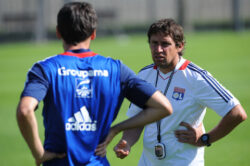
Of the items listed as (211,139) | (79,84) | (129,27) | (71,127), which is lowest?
(129,27)

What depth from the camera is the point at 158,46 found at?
4.43 metres

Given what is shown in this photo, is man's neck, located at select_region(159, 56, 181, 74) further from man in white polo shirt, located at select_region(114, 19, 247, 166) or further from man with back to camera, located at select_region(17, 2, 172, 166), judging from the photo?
man with back to camera, located at select_region(17, 2, 172, 166)

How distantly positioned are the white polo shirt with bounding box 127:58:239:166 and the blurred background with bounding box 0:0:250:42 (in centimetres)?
3146

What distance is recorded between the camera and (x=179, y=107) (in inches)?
170

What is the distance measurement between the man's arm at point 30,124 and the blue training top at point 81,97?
0.10 meters

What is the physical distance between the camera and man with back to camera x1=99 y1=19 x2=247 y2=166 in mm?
4188

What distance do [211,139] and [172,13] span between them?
40380 mm

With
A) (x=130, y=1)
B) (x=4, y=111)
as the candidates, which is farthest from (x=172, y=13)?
(x=4, y=111)

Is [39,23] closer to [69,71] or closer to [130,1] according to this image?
[130,1]

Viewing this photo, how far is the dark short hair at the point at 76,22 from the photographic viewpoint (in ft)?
10.5

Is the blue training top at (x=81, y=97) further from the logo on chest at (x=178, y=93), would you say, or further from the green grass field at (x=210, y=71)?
the green grass field at (x=210, y=71)

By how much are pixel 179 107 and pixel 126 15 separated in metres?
38.6

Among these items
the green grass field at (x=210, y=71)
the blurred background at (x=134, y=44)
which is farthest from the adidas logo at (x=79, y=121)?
the blurred background at (x=134, y=44)

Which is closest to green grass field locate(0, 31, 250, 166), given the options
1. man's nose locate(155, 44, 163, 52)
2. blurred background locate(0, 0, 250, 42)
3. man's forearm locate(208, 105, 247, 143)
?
blurred background locate(0, 0, 250, 42)
